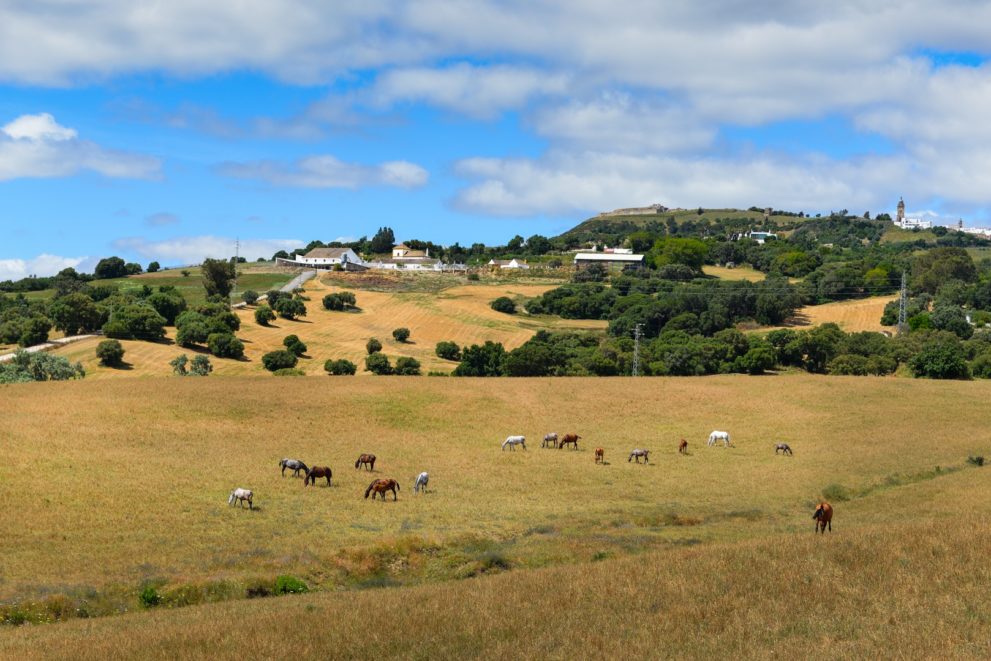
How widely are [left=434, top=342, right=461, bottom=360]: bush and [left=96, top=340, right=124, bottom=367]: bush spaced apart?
3940 cm

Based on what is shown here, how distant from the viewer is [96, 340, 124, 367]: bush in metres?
95.4

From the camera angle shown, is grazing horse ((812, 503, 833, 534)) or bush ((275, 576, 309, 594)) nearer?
bush ((275, 576, 309, 594))

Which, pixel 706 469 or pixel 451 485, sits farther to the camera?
pixel 706 469

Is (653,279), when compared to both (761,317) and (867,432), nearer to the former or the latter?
(761,317)

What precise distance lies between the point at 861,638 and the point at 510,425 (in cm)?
4516

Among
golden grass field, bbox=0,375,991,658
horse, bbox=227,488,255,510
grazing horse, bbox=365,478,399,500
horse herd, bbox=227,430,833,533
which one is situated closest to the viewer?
golden grass field, bbox=0,375,991,658

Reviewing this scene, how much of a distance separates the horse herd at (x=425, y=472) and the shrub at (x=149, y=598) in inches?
462

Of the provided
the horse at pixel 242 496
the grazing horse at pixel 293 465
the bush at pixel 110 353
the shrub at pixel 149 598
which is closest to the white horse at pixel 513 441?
the grazing horse at pixel 293 465

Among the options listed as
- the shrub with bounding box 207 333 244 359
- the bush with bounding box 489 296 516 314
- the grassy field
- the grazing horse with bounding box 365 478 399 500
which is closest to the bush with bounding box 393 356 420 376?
the grassy field

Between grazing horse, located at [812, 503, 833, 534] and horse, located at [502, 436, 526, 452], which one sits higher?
grazing horse, located at [812, 503, 833, 534]

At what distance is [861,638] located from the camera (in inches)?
695

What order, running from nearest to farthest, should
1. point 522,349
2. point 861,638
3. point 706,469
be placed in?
point 861,638, point 706,469, point 522,349

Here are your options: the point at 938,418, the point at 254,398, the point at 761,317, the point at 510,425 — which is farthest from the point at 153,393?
the point at 761,317

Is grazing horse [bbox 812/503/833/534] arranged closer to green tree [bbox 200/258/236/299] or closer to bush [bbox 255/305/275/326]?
bush [bbox 255/305/275/326]
